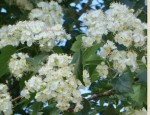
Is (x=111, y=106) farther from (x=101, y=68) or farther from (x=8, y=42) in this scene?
(x=8, y=42)

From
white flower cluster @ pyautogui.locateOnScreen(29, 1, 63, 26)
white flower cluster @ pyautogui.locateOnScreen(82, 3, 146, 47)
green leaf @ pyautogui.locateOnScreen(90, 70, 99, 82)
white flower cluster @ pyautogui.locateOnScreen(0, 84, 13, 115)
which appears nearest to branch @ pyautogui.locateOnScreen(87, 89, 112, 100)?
green leaf @ pyautogui.locateOnScreen(90, 70, 99, 82)

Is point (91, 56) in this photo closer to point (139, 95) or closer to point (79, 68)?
point (79, 68)

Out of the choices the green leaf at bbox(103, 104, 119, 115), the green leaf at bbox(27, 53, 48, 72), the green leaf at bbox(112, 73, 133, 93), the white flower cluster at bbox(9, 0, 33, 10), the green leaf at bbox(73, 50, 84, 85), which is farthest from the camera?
the white flower cluster at bbox(9, 0, 33, 10)

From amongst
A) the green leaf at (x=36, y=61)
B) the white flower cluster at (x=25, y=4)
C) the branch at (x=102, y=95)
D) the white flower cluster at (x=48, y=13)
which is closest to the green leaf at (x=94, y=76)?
the branch at (x=102, y=95)

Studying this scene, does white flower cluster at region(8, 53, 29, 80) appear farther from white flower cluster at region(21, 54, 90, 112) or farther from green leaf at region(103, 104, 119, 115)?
green leaf at region(103, 104, 119, 115)

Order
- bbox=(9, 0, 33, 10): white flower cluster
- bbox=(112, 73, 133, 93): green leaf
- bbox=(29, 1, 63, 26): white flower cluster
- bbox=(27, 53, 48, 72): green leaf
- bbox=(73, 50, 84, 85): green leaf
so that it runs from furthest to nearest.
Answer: bbox=(9, 0, 33, 10): white flower cluster → bbox=(29, 1, 63, 26): white flower cluster → bbox=(27, 53, 48, 72): green leaf → bbox=(112, 73, 133, 93): green leaf → bbox=(73, 50, 84, 85): green leaf

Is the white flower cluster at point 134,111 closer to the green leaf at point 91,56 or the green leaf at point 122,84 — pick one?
the green leaf at point 122,84
